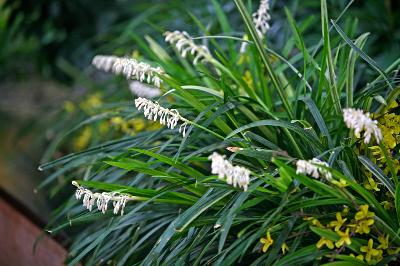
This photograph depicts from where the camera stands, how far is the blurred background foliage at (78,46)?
2.45m

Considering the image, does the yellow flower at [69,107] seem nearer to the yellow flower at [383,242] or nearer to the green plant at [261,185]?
the green plant at [261,185]

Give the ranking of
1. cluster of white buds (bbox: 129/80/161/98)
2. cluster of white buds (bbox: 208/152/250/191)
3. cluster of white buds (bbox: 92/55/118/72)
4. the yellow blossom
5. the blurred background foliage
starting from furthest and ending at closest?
the blurred background foliage < cluster of white buds (bbox: 129/80/161/98) < cluster of white buds (bbox: 92/55/118/72) < the yellow blossom < cluster of white buds (bbox: 208/152/250/191)

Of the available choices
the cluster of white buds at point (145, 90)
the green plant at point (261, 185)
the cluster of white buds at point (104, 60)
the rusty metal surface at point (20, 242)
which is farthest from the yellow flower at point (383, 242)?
the rusty metal surface at point (20, 242)

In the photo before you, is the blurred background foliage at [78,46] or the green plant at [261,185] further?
the blurred background foliage at [78,46]

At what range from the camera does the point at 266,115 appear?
1560 mm

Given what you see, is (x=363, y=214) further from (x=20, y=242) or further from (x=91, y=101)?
(x=91, y=101)

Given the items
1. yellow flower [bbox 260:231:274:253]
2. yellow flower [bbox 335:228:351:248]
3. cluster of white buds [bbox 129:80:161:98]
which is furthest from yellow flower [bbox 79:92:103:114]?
yellow flower [bbox 335:228:351:248]

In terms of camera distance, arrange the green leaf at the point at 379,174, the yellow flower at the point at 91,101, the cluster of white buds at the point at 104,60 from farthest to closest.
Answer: the yellow flower at the point at 91,101, the cluster of white buds at the point at 104,60, the green leaf at the point at 379,174

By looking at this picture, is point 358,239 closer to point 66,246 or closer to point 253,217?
point 253,217

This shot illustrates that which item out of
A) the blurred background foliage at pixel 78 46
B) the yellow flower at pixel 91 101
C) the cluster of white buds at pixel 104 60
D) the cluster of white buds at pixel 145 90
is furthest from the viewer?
the yellow flower at pixel 91 101

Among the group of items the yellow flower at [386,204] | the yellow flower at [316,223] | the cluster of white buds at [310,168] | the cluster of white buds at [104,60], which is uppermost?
the cluster of white buds at [104,60]

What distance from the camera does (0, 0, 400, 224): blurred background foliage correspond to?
245 centimetres

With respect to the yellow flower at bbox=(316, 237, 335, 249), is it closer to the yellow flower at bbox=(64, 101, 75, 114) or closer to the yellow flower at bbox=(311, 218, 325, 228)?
the yellow flower at bbox=(311, 218, 325, 228)

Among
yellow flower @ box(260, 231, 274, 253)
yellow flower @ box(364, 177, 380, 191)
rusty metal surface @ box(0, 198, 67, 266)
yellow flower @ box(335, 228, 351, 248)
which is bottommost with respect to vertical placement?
yellow flower @ box(364, 177, 380, 191)
